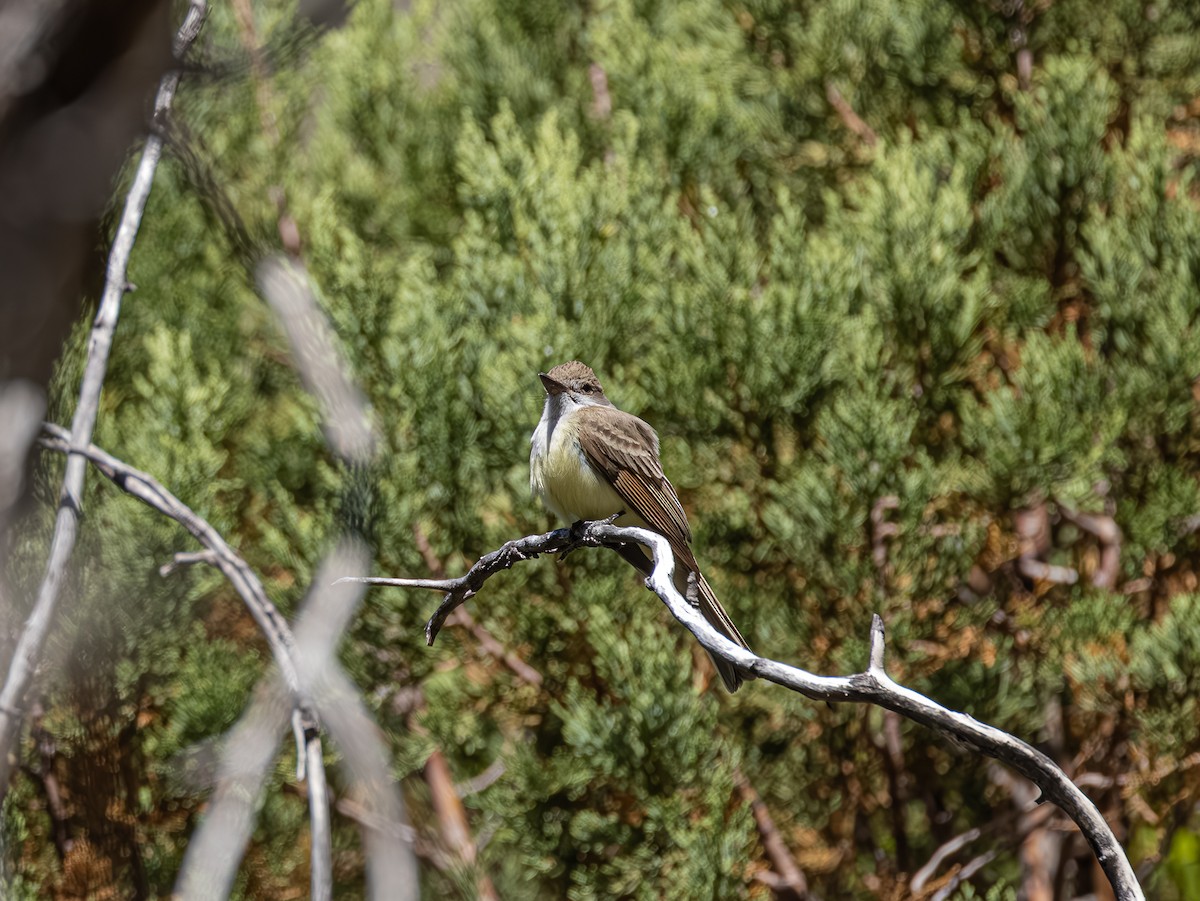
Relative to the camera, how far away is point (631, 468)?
3.12 meters

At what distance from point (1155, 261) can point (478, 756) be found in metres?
2.74

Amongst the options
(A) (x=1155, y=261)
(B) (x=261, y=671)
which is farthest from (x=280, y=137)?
(A) (x=1155, y=261)

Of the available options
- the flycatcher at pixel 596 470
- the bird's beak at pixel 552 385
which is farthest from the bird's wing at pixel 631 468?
the bird's beak at pixel 552 385

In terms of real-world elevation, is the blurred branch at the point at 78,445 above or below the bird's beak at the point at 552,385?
above

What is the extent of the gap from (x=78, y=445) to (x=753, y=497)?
2058 mm

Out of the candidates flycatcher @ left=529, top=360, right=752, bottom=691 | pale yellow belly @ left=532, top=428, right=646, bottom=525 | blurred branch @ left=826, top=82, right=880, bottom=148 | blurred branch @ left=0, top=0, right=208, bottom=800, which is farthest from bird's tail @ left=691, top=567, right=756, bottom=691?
blurred branch @ left=826, top=82, right=880, bottom=148

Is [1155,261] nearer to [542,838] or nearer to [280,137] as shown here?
[542,838]

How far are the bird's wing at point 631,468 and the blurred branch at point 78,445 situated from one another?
119 centimetres

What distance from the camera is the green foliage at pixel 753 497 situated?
3.40m

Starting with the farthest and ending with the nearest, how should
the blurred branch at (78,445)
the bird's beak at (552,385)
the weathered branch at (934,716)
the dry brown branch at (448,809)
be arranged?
the dry brown branch at (448,809) → the bird's beak at (552,385) → the blurred branch at (78,445) → the weathered branch at (934,716)

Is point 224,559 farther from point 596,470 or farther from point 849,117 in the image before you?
point 849,117

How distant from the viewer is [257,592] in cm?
248

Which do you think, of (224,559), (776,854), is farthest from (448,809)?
(224,559)

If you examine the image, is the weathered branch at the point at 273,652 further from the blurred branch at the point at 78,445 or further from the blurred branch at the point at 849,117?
the blurred branch at the point at 849,117
